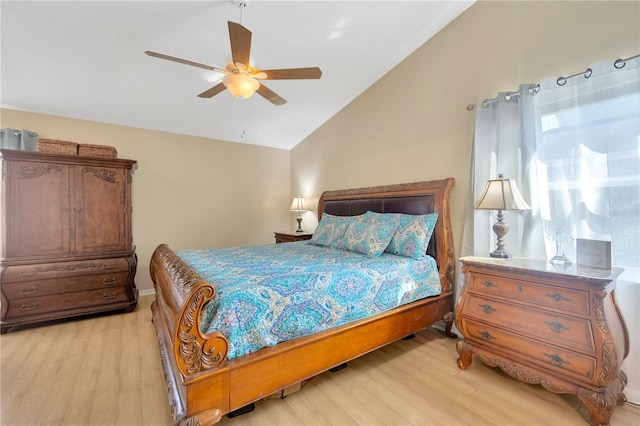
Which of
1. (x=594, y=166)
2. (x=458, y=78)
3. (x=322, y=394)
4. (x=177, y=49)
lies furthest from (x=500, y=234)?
(x=177, y=49)

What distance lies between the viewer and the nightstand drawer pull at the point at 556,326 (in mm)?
1640

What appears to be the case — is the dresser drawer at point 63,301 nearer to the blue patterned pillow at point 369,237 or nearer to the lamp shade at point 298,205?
the lamp shade at point 298,205

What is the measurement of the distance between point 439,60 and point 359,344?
9.40 ft

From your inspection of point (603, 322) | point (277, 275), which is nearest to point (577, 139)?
point (603, 322)

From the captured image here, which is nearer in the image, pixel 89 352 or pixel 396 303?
pixel 396 303

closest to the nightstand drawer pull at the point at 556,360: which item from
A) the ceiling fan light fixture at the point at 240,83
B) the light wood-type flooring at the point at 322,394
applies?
the light wood-type flooring at the point at 322,394

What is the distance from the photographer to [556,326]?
65.6 inches

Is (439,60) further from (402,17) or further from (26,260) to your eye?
(26,260)

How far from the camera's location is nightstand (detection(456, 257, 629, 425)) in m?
1.51

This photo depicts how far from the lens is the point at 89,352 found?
2359 mm

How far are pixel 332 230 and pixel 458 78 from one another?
205cm

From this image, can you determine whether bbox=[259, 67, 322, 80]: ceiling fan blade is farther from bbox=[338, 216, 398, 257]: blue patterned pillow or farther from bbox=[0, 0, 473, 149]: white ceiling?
bbox=[338, 216, 398, 257]: blue patterned pillow

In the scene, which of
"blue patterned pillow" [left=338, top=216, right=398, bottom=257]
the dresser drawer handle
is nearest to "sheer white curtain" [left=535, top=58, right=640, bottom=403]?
"blue patterned pillow" [left=338, top=216, right=398, bottom=257]

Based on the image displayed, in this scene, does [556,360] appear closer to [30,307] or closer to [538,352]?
[538,352]
